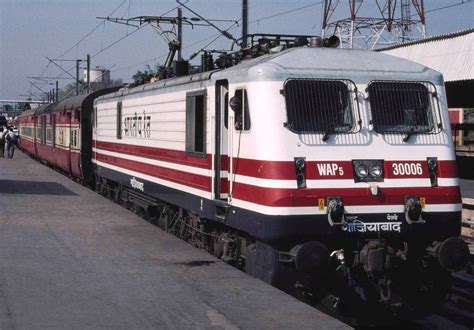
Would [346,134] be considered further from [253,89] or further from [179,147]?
[179,147]

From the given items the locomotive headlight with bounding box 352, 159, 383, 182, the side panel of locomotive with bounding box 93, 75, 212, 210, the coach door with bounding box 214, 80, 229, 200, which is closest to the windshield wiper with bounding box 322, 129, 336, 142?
the locomotive headlight with bounding box 352, 159, 383, 182

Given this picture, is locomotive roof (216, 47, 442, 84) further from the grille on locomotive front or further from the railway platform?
the railway platform

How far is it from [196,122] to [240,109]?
162 centimetres

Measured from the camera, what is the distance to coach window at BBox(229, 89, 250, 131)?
333 inches

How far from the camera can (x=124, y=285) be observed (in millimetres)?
7875

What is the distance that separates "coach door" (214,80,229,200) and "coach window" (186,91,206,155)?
472 millimetres

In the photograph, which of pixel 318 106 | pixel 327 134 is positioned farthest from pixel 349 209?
pixel 318 106

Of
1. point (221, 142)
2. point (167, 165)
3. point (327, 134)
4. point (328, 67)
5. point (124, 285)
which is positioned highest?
point (328, 67)

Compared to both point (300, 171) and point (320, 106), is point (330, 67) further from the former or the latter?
point (300, 171)

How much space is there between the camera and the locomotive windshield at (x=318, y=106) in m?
8.21

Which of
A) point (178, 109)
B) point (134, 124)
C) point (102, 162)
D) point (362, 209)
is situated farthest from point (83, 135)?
point (362, 209)

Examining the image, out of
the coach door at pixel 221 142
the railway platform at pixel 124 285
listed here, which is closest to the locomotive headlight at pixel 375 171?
the railway platform at pixel 124 285

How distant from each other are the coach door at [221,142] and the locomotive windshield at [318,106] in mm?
1176

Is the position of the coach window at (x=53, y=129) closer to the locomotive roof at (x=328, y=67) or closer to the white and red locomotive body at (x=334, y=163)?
the white and red locomotive body at (x=334, y=163)
